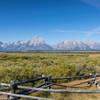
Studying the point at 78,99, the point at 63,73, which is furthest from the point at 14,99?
the point at 63,73

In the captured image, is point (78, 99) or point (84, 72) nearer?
point (78, 99)

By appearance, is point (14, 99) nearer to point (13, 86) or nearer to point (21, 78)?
point (13, 86)

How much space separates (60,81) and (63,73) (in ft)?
5.59

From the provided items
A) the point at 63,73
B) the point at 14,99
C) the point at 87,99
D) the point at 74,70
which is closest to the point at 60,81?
the point at 63,73

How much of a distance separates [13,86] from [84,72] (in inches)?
523

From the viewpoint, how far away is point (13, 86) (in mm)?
5707

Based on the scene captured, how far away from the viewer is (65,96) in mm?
7965

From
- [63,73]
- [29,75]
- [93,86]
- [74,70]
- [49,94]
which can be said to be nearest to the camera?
[49,94]

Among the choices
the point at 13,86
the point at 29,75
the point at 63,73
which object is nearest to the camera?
the point at 13,86

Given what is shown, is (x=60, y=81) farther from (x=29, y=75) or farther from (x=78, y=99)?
(x=78, y=99)

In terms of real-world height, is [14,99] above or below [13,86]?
below

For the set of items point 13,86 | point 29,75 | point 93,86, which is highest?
point 13,86

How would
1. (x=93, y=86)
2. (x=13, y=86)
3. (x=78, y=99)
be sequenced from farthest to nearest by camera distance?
(x=93, y=86) < (x=78, y=99) < (x=13, y=86)

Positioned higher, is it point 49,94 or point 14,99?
point 14,99
